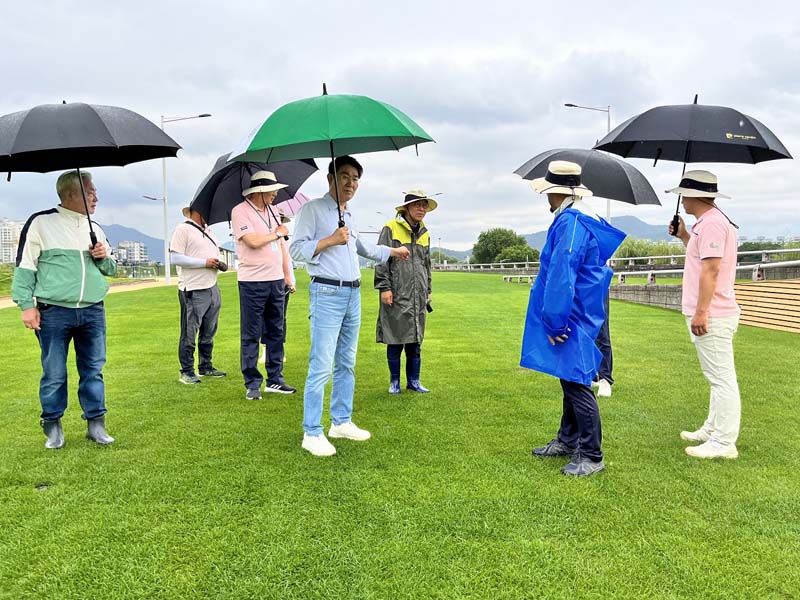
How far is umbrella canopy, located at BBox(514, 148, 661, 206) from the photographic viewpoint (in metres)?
5.73

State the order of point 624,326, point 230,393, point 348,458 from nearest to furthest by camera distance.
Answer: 1. point 348,458
2. point 230,393
3. point 624,326

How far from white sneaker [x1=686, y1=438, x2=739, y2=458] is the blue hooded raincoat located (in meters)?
1.23

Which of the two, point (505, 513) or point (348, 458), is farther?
point (348, 458)

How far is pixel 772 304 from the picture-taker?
12.3 metres

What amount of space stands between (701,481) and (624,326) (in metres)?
9.27

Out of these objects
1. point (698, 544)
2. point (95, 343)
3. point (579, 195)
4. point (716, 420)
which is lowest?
point (698, 544)

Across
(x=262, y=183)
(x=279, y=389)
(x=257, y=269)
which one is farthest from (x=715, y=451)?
(x=262, y=183)

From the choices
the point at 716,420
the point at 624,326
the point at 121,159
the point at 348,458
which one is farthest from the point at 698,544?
the point at 624,326

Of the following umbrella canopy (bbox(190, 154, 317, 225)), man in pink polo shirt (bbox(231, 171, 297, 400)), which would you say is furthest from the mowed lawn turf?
umbrella canopy (bbox(190, 154, 317, 225))

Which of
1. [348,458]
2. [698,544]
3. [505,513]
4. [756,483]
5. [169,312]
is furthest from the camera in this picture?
[169,312]

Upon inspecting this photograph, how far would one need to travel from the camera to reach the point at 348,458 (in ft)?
14.0

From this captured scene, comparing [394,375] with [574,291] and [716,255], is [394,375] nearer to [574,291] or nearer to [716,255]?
[574,291]

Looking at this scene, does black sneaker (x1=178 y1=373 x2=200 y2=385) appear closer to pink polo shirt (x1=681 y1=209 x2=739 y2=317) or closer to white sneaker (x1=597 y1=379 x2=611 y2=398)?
white sneaker (x1=597 y1=379 x2=611 y2=398)

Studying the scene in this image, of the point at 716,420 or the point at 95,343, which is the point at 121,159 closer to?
the point at 95,343
